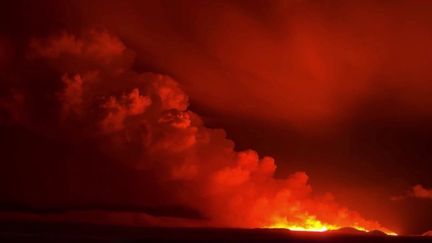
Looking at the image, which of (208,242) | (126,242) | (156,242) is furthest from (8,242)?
(208,242)

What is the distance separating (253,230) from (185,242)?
2004 inches

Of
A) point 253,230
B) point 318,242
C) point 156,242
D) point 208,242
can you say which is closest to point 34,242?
point 156,242

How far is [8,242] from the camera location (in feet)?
117

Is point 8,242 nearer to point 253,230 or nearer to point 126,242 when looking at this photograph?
point 126,242

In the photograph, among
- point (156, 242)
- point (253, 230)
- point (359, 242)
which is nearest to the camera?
point (156, 242)

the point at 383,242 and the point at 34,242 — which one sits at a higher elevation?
the point at 383,242

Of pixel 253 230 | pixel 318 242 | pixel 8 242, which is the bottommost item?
pixel 8 242

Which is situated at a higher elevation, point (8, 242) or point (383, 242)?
point (383, 242)

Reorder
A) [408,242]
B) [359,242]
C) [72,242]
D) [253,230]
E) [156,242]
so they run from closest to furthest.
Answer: [72,242], [156,242], [359,242], [408,242], [253,230]

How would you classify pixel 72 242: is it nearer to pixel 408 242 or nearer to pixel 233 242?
pixel 233 242

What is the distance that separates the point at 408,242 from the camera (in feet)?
213

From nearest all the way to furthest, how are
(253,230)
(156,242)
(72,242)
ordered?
(72,242) < (156,242) < (253,230)

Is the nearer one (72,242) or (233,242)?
(72,242)

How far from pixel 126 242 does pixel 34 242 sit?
6.72m
